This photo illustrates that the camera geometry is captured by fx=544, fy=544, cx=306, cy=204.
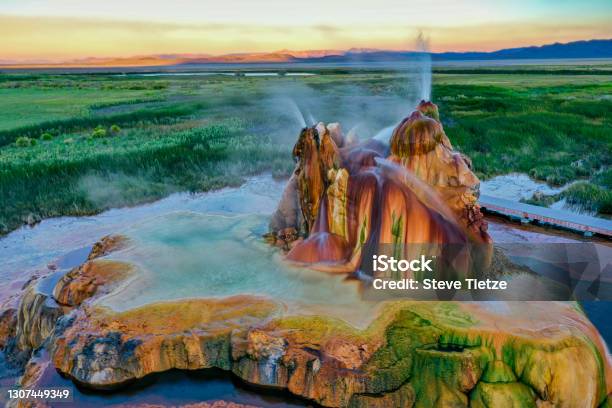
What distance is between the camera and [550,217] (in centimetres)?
1527

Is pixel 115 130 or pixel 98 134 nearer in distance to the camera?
pixel 98 134

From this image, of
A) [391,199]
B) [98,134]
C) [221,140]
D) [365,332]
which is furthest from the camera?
[98,134]

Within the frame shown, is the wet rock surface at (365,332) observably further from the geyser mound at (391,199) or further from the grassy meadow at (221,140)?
the grassy meadow at (221,140)

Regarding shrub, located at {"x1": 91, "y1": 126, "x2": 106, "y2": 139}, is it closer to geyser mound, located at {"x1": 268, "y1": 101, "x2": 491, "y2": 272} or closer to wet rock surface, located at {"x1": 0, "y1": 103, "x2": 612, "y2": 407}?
wet rock surface, located at {"x1": 0, "y1": 103, "x2": 612, "y2": 407}

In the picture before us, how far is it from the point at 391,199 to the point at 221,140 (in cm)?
2057

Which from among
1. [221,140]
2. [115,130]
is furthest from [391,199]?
[115,130]

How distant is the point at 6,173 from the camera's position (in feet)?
66.3

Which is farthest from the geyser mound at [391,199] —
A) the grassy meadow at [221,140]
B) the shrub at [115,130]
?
the shrub at [115,130]

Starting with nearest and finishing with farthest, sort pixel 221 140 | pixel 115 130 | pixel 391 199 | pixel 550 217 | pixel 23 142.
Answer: pixel 391 199
pixel 550 217
pixel 221 140
pixel 23 142
pixel 115 130

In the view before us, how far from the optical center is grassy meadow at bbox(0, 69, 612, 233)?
19.0 meters

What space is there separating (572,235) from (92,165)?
17.4 metres

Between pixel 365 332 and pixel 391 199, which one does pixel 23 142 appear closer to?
pixel 391 199

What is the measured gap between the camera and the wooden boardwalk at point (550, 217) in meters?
14.5

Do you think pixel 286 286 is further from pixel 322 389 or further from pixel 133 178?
pixel 133 178
